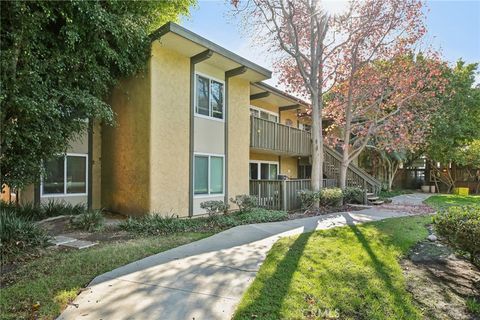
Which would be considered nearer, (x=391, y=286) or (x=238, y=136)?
(x=391, y=286)

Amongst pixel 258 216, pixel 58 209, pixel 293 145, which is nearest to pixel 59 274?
pixel 58 209

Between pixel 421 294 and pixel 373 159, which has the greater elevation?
pixel 373 159

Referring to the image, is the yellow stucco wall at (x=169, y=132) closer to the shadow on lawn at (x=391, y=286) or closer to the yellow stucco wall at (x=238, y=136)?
the yellow stucco wall at (x=238, y=136)

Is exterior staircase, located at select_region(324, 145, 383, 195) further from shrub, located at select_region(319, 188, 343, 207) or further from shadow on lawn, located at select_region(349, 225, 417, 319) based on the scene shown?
A: shadow on lawn, located at select_region(349, 225, 417, 319)

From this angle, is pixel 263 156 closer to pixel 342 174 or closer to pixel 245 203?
pixel 342 174

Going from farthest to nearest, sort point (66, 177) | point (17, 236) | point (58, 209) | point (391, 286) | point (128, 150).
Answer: point (66, 177), point (128, 150), point (58, 209), point (17, 236), point (391, 286)

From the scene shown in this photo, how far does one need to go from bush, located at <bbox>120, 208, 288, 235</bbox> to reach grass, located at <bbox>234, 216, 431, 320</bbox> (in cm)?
259

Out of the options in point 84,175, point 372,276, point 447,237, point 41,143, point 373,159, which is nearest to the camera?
point 372,276

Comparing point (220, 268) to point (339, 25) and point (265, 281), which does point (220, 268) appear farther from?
point (339, 25)

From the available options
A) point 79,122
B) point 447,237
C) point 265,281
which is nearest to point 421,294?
point 447,237

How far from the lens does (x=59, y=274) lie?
4.89 m

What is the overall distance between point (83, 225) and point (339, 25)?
13.0 m

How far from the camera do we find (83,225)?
331 inches

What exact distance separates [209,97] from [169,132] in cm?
249
